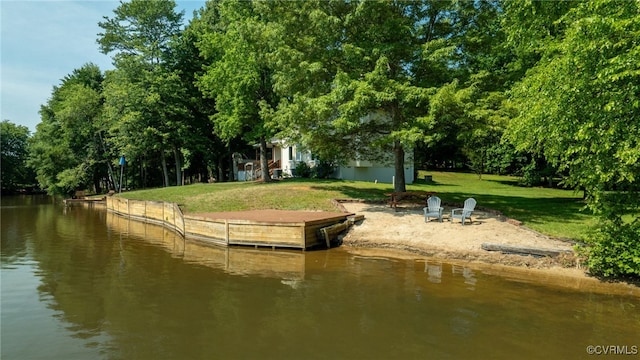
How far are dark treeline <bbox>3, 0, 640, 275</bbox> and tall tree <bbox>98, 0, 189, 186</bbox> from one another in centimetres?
13

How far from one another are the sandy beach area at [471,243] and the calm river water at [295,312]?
2.81 feet

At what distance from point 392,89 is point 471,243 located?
6.85 meters

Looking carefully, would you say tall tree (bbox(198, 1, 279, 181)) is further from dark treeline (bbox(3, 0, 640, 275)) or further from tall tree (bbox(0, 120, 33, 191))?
tall tree (bbox(0, 120, 33, 191))

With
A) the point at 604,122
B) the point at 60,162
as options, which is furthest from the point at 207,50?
the point at 604,122

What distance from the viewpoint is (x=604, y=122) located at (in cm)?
842

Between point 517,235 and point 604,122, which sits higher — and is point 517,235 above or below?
below

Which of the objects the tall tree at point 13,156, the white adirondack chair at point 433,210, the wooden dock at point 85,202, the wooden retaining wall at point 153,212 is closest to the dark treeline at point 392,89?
the white adirondack chair at point 433,210

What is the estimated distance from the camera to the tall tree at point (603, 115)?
26.1ft

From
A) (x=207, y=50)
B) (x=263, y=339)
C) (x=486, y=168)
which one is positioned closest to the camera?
(x=263, y=339)

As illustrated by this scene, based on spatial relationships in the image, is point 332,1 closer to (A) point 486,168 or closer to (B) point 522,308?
(B) point 522,308

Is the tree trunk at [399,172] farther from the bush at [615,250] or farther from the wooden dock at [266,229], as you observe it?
the bush at [615,250]

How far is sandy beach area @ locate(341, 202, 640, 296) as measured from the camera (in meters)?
9.98

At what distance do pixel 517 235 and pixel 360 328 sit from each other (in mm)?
7996

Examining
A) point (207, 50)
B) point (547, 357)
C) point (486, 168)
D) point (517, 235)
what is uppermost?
point (207, 50)
